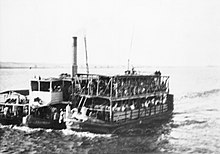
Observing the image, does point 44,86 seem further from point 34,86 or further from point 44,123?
point 44,123

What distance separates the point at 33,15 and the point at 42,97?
333cm

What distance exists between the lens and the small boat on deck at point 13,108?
1016 centimetres

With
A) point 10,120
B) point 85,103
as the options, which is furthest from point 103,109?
point 10,120

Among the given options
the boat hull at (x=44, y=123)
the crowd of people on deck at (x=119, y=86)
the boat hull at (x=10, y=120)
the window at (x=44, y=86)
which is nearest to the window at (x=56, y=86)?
the window at (x=44, y=86)

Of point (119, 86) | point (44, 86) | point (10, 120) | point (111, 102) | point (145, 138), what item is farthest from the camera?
point (44, 86)

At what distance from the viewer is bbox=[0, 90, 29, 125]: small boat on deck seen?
33.3 ft

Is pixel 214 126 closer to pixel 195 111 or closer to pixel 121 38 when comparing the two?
pixel 121 38

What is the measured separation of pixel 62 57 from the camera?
957 centimetres

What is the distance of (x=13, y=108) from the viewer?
10.5 m

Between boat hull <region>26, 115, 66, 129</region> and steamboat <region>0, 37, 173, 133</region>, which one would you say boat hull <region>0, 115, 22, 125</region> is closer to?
steamboat <region>0, 37, 173, 133</region>

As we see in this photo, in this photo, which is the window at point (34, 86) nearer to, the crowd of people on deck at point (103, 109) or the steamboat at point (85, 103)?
the steamboat at point (85, 103)

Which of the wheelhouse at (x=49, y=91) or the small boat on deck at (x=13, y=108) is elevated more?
the wheelhouse at (x=49, y=91)

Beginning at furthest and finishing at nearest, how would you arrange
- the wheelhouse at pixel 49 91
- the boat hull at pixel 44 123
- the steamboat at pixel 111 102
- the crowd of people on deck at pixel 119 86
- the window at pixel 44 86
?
the window at pixel 44 86
the wheelhouse at pixel 49 91
the crowd of people on deck at pixel 119 86
the boat hull at pixel 44 123
the steamboat at pixel 111 102

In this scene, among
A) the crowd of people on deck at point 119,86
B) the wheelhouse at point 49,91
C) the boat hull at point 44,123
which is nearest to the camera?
the boat hull at point 44,123
